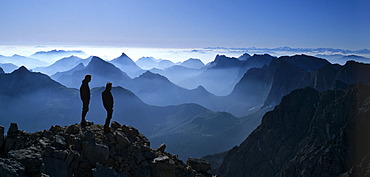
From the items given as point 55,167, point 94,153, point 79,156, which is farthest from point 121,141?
point 55,167

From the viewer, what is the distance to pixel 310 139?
96.8 metres

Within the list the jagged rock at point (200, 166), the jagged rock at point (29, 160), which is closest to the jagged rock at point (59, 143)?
the jagged rock at point (29, 160)

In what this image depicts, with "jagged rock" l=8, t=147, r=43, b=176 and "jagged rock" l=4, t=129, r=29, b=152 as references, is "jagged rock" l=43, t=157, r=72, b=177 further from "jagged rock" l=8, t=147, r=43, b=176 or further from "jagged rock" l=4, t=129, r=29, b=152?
"jagged rock" l=4, t=129, r=29, b=152

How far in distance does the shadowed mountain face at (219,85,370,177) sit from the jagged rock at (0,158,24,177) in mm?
63069

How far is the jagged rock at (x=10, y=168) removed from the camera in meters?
11.1

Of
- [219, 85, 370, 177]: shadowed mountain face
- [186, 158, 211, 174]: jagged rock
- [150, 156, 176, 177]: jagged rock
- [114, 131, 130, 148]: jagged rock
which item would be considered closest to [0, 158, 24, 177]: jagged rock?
[114, 131, 130, 148]: jagged rock

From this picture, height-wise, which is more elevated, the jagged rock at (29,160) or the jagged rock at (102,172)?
the jagged rock at (29,160)

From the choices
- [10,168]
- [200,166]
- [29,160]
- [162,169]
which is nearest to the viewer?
[10,168]

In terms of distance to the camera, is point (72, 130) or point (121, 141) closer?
point (72, 130)

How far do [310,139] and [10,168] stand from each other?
3921 inches

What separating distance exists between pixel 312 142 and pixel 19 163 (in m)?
98.1

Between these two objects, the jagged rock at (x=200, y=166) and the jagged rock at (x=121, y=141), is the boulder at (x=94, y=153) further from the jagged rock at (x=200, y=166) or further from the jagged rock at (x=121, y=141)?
the jagged rock at (x=200, y=166)

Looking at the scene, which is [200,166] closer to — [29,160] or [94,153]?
[94,153]

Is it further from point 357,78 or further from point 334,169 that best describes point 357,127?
point 357,78
